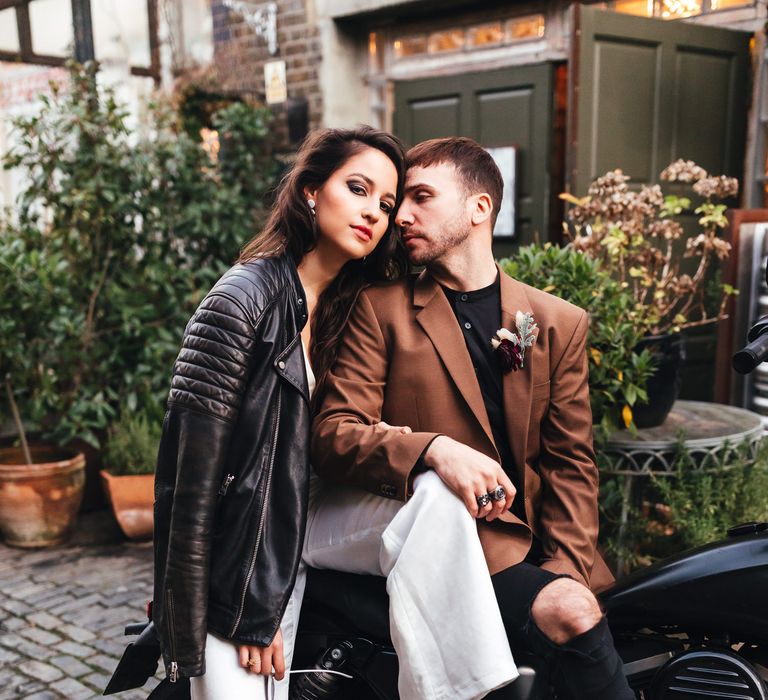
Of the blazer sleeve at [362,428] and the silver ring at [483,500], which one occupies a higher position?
the blazer sleeve at [362,428]

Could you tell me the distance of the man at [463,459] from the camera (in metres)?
1.89

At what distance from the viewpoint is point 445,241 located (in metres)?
2.38

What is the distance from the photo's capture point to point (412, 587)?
1.91 meters

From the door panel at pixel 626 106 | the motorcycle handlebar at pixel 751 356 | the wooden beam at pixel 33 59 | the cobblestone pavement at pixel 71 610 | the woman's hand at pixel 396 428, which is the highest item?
the wooden beam at pixel 33 59

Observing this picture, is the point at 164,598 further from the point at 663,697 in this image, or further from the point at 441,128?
the point at 441,128

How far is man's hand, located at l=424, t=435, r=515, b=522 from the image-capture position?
1943mm

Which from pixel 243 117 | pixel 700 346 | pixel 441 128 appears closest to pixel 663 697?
pixel 700 346

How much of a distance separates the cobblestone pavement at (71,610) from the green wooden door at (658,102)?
10.7ft

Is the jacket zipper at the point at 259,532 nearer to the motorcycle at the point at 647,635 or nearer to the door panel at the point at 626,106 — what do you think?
the motorcycle at the point at 647,635

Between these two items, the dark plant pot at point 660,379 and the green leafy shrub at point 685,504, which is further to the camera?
the dark plant pot at point 660,379

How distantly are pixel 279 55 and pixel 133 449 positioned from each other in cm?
375

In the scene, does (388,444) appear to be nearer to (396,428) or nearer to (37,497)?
(396,428)

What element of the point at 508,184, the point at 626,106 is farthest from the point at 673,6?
the point at 508,184

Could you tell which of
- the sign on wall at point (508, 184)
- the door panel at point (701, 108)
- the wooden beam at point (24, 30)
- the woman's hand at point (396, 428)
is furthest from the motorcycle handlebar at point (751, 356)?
the wooden beam at point (24, 30)
